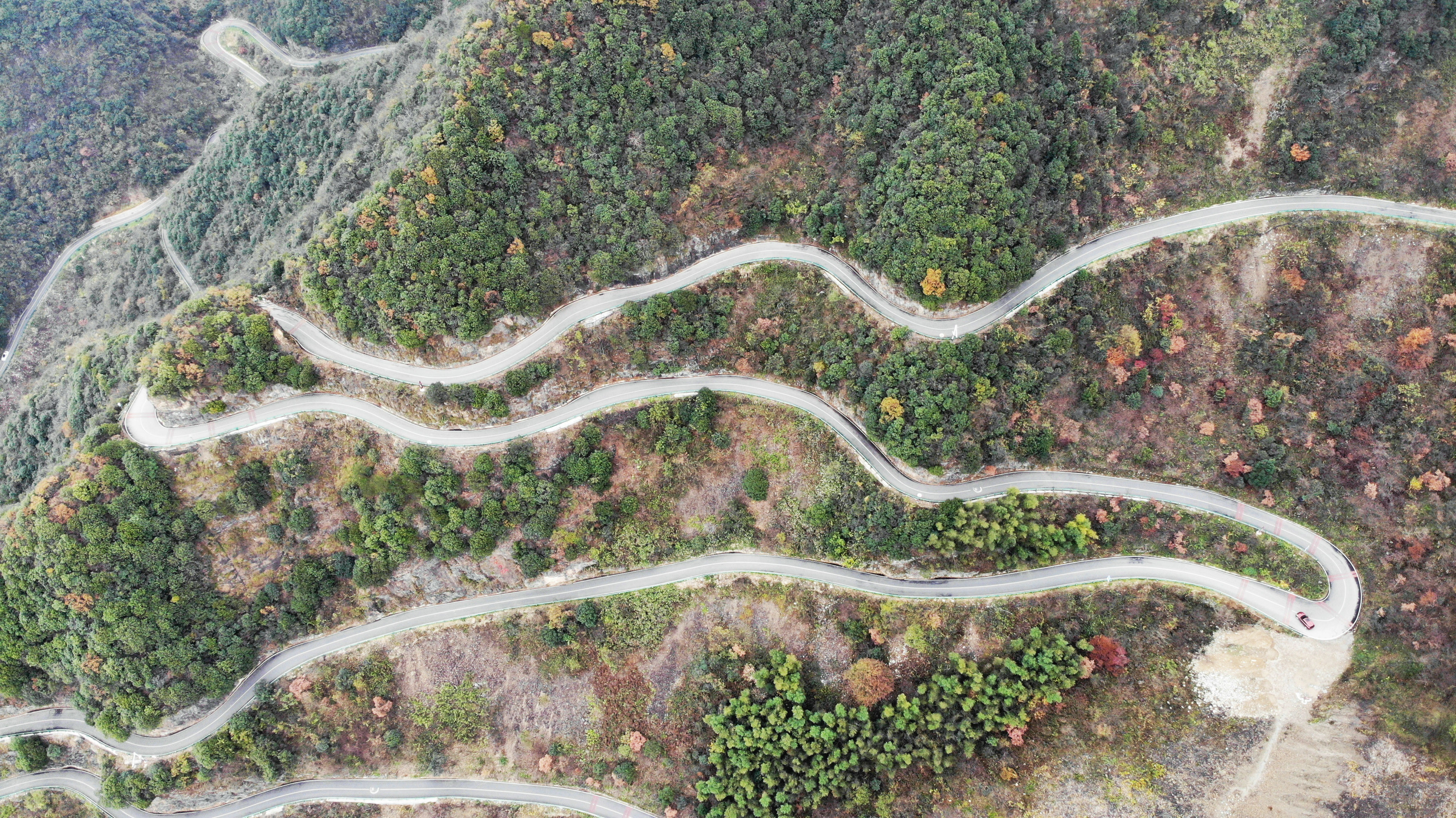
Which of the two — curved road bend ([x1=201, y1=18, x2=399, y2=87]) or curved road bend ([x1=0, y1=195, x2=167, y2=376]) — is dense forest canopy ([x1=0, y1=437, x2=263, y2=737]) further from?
curved road bend ([x1=201, y1=18, x2=399, y2=87])

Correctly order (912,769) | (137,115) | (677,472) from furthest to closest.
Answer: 1. (137,115)
2. (677,472)
3. (912,769)

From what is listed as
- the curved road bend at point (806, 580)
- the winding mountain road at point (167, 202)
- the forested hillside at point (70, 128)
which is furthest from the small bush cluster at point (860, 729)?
the forested hillside at point (70, 128)

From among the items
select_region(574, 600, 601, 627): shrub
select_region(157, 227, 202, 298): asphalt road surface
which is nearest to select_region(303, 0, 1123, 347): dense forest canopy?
select_region(574, 600, 601, 627): shrub

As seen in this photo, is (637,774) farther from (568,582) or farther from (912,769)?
(912,769)

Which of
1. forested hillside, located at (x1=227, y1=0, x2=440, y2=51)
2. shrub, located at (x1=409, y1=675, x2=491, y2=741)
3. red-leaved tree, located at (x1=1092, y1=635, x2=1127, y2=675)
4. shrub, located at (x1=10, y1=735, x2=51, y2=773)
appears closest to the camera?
red-leaved tree, located at (x1=1092, y1=635, x2=1127, y2=675)

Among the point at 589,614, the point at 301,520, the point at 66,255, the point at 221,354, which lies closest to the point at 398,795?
the point at 589,614

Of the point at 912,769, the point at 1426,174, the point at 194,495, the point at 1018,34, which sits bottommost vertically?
the point at 912,769

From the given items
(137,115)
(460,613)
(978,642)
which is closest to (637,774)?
(460,613)
